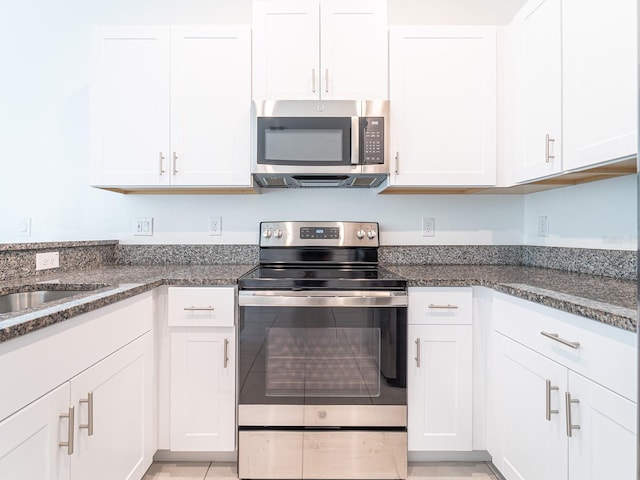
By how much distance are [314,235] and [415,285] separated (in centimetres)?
72

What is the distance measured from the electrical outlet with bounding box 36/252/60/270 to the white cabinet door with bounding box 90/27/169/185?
41cm

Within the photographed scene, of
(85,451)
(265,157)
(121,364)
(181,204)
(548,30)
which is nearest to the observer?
(85,451)

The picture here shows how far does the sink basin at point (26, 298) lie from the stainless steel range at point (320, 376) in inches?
27.7

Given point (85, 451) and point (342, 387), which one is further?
point (342, 387)

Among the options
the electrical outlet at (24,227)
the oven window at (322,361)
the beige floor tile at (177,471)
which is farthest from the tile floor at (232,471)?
the electrical outlet at (24,227)

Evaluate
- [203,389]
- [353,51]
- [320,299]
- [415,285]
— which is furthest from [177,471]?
[353,51]

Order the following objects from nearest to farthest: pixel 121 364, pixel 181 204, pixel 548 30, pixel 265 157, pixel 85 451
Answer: pixel 85 451
pixel 121 364
pixel 548 30
pixel 265 157
pixel 181 204

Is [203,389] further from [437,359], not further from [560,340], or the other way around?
[560,340]

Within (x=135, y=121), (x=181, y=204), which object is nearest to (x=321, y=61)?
(x=135, y=121)

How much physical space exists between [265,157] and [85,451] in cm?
133

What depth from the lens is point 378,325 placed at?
1512mm

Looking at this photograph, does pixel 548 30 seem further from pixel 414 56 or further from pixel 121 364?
pixel 121 364

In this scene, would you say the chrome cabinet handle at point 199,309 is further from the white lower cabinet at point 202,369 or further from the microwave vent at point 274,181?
the microwave vent at point 274,181

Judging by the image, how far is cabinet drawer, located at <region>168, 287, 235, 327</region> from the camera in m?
1.52
